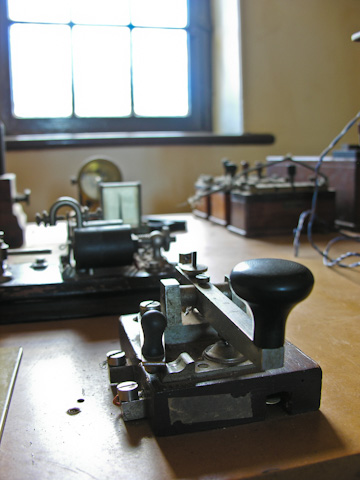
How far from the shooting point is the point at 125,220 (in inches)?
61.5

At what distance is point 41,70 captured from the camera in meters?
3.01

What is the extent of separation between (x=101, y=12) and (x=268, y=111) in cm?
111

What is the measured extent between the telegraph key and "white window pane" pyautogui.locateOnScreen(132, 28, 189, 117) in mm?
2705

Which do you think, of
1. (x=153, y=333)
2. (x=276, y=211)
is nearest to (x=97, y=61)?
(x=276, y=211)

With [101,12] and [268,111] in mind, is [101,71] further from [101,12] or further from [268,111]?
[268,111]

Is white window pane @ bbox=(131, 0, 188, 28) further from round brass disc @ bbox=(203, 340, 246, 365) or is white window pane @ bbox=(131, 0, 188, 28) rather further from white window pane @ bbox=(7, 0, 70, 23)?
round brass disc @ bbox=(203, 340, 246, 365)

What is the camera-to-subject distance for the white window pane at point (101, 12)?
9.73 ft

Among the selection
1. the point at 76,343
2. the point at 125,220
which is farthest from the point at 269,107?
the point at 76,343

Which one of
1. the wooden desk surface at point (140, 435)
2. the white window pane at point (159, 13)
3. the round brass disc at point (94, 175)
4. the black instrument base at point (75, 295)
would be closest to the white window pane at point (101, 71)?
the white window pane at point (159, 13)

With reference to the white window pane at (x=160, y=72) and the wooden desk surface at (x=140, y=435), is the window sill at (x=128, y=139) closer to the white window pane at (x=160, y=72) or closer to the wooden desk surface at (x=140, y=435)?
the white window pane at (x=160, y=72)

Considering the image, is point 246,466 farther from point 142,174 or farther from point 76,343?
point 142,174

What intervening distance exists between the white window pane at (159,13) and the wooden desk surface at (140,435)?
2640 millimetres

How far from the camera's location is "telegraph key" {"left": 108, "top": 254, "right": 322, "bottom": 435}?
488 mm

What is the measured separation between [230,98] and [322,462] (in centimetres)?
287
